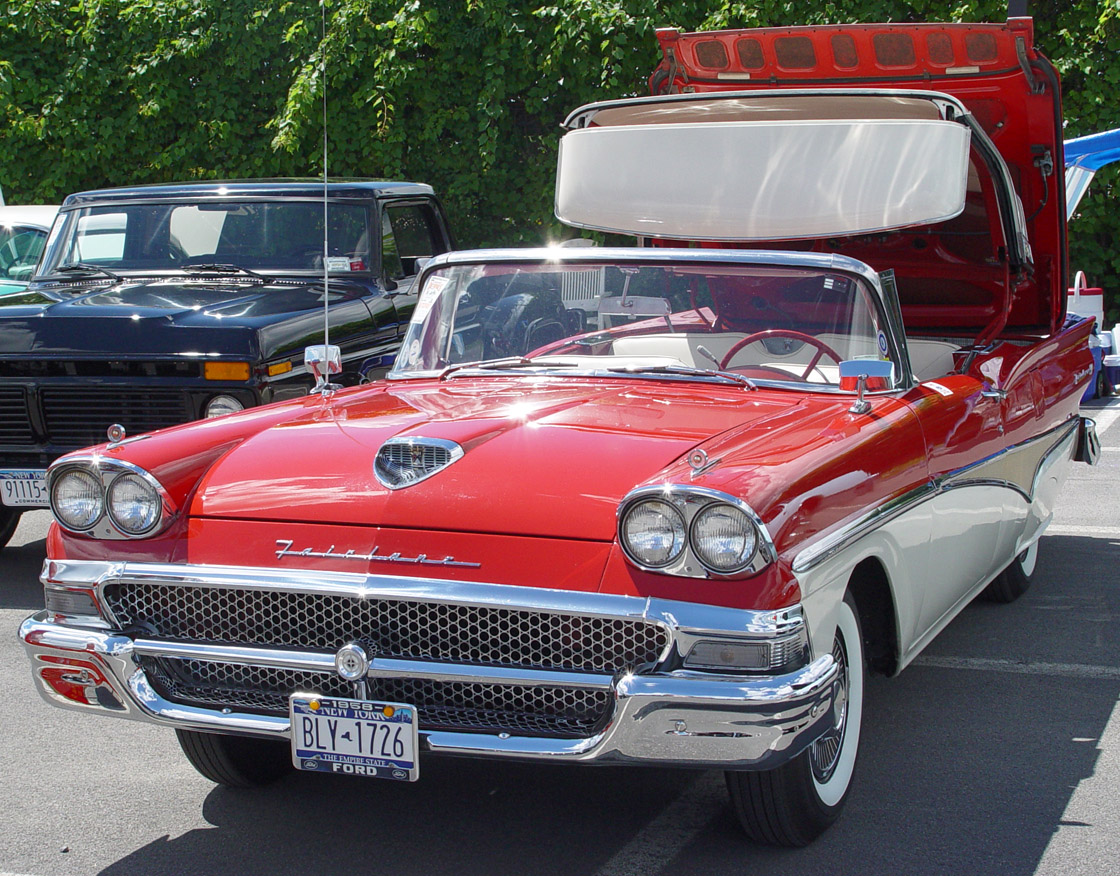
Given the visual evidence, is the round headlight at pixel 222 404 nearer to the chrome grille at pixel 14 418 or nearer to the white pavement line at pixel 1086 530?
the chrome grille at pixel 14 418

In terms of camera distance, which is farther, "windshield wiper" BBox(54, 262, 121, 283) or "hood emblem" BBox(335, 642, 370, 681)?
"windshield wiper" BBox(54, 262, 121, 283)

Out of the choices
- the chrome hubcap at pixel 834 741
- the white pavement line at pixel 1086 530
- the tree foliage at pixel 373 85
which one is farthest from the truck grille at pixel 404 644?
the tree foliage at pixel 373 85

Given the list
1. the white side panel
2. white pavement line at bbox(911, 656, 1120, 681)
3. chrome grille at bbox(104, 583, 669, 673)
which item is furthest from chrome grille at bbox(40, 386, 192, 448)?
white pavement line at bbox(911, 656, 1120, 681)

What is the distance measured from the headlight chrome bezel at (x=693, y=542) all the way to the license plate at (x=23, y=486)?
4.03m

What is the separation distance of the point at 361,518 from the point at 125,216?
5337 millimetres

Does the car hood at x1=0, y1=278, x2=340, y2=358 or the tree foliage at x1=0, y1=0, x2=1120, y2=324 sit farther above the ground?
the tree foliage at x1=0, y1=0, x2=1120, y2=324

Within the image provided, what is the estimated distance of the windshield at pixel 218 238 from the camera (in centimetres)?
749

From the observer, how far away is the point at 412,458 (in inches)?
129

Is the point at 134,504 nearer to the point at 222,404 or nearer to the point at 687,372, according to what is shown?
the point at 687,372

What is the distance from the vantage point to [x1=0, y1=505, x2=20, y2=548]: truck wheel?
21.6ft

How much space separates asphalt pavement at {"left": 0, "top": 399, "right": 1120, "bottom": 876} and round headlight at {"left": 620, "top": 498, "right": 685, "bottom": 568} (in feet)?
2.82

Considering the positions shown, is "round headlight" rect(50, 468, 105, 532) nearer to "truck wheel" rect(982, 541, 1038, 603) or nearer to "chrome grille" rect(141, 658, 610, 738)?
"chrome grille" rect(141, 658, 610, 738)

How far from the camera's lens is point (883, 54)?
6027mm

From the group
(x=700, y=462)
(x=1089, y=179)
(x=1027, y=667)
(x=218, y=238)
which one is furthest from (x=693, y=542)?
(x=1089, y=179)
